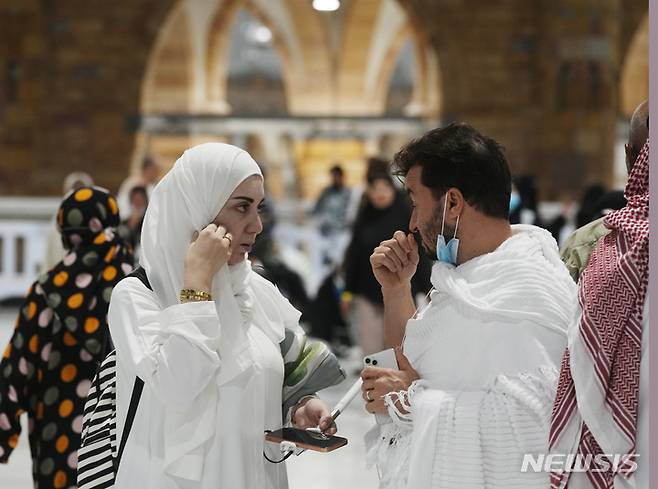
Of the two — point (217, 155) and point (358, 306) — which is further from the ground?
point (217, 155)

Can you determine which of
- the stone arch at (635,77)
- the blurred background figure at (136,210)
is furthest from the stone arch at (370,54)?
the blurred background figure at (136,210)

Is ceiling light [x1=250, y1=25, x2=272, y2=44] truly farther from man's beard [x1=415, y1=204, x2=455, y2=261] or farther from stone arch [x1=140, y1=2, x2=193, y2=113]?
man's beard [x1=415, y1=204, x2=455, y2=261]

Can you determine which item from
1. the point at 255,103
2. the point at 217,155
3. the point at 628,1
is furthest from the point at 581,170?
the point at 255,103

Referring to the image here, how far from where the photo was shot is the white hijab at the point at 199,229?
2432 mm

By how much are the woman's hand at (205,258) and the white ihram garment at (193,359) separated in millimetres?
55

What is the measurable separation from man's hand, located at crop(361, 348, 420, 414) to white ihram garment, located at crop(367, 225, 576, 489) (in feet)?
0.16

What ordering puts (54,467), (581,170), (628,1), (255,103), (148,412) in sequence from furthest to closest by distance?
(255,103)
(628,1)
(581,170)
(54,467)
(148,412)

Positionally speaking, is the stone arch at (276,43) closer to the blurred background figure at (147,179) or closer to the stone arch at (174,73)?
the stone arch at (174,73)

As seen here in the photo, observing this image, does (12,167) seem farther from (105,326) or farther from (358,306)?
(105,326)

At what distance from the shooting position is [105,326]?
3.77m

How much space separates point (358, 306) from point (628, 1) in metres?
10.3

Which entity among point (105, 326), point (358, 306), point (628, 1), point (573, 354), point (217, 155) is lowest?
point (358, 306)

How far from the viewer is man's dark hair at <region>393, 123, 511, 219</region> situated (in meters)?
2.18

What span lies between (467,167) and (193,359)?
737 millimetres
